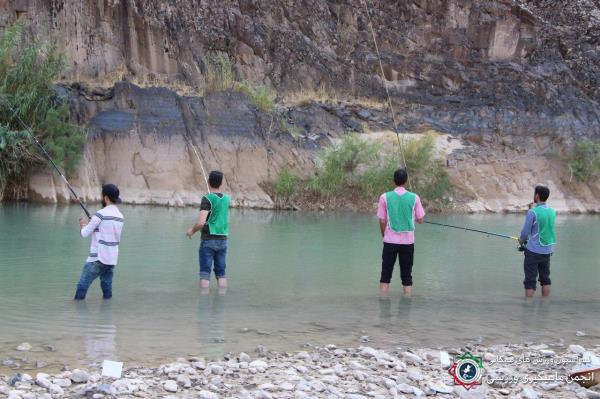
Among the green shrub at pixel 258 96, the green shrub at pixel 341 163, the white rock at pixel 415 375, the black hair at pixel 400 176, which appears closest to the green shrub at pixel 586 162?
the green shrub at pixel 341 163

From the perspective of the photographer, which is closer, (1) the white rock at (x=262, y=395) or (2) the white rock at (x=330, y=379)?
(1) the white rock at (x=262, y=395)

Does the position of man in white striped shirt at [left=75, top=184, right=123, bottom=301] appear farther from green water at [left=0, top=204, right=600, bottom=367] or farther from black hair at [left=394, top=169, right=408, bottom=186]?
black hair at [left=394, top=169, right=408, bottom=186]

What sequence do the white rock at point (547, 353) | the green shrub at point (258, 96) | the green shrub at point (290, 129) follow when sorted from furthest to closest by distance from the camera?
the green shrub at point (258, 96) → the green shrub at point (290, 129) → the white rock at point (547, 353)

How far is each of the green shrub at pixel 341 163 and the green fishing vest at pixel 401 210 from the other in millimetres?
15931

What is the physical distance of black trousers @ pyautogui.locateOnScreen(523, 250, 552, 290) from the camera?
995 cm

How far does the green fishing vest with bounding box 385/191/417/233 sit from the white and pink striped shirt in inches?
131

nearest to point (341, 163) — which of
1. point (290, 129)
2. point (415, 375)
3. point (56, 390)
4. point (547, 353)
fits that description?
point (290, 129)

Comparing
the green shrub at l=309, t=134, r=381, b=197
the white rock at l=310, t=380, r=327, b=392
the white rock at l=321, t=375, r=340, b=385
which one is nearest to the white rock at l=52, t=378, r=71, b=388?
the white rock at l=310, t=380, r=327, b=392

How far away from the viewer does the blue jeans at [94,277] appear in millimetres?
8195

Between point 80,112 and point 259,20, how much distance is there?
397 inches

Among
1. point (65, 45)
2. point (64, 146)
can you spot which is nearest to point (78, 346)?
point (64, 146)

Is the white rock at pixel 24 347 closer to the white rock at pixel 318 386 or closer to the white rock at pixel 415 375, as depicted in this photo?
the white rock at pixel 318 386

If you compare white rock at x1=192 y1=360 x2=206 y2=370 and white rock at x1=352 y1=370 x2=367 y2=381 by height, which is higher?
white rock at x1=352 y1=370 x2=367 y2=381

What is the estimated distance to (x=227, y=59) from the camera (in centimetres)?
2947
